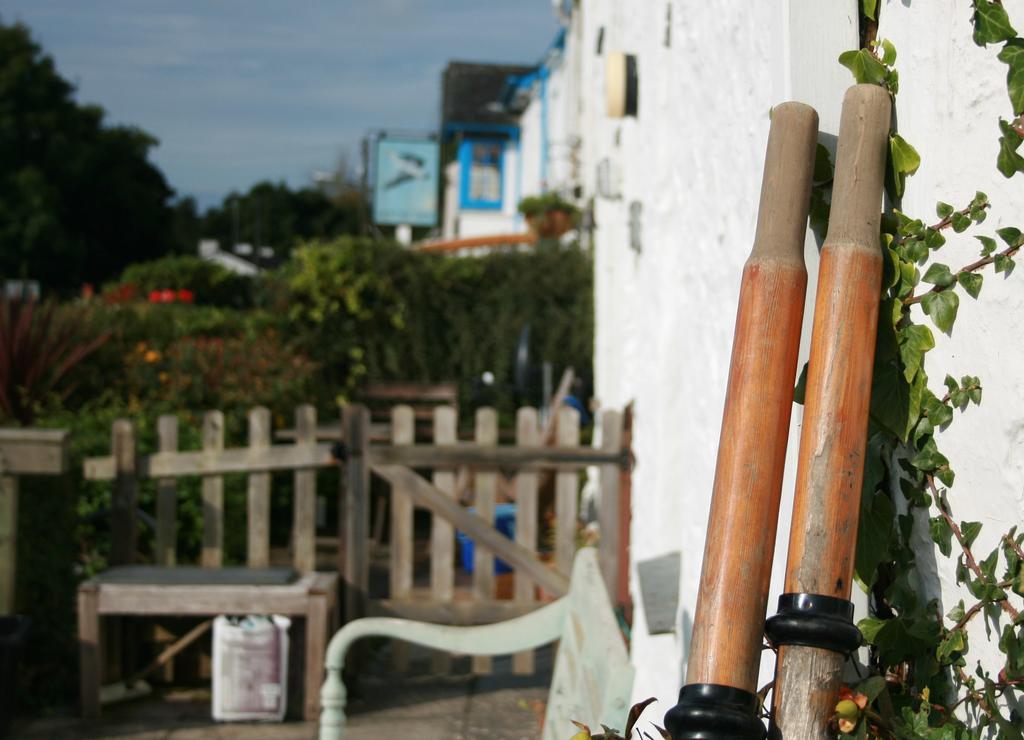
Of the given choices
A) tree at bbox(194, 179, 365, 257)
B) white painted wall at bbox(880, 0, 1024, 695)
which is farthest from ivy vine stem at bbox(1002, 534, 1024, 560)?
tree at bbox(194, 179, 365, 257)

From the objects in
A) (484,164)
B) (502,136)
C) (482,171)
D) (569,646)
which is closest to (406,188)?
(482,171)

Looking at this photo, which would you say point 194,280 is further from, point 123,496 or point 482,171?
point 123,496

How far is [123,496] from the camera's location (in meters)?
5.35

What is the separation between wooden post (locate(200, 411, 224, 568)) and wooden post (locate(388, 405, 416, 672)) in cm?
85

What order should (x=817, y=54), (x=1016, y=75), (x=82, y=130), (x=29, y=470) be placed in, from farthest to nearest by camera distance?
(x=82, y=130)
(x=29, y=470)
(x=817, y=54)
(x=1016, y=75)

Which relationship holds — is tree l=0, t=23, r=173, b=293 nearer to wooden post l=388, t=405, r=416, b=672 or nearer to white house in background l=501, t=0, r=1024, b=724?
wooden post l=388, t=405, r=416, b=672

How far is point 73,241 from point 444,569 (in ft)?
92.7

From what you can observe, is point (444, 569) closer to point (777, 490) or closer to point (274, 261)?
point (777, 490)

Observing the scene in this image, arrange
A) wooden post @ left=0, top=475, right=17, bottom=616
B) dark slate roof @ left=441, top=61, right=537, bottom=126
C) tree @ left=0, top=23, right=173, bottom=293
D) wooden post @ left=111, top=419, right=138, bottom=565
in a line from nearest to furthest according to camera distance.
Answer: wooden post @ left=0, top=475, right=17, bottom=616 → wooden post @ left=111, top=419, right=138, bottom=565 → dark slate roof @ left=441, top=61, right=537, bottom=126 → tree @ left=0, top=23, right=173, bottom=293

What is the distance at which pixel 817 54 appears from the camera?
152 cm

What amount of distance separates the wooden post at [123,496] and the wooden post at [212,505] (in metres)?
0.34

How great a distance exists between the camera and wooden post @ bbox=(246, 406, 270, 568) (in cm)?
551

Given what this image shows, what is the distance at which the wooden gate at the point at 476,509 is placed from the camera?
545 centimetres

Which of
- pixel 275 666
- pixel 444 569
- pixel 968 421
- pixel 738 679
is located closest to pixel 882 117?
pixel 968 421
